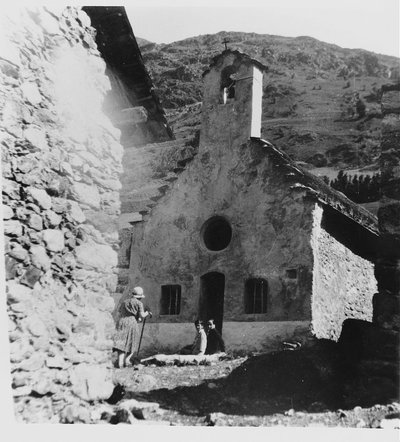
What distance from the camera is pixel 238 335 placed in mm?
11680

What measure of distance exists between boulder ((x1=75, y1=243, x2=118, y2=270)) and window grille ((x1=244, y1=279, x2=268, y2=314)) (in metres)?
6.95

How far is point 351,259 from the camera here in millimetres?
12836

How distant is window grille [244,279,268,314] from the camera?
11797 millimetres

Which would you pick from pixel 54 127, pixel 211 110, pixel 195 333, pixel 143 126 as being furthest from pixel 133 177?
pixel 54 127

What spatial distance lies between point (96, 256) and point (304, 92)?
20.4 metres

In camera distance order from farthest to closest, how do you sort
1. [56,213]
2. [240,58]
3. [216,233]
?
[240,58], [216,233], [56,213]

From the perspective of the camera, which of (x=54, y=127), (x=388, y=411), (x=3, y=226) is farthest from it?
(x=388, y=411)

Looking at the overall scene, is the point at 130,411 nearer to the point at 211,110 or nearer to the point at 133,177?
the point at 211,110

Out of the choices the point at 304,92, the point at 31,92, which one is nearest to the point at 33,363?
the point at 31,92

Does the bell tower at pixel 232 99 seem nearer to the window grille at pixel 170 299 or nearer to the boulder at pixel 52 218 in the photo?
the window grille at pixel 170 299

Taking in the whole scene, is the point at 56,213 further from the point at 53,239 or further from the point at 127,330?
the point at 127,330

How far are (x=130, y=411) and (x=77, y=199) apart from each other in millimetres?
2128

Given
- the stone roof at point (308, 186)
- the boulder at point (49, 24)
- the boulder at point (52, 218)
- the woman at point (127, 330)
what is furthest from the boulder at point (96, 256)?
the stone roof at point (308, 186)

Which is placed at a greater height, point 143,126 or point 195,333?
point 143,126
